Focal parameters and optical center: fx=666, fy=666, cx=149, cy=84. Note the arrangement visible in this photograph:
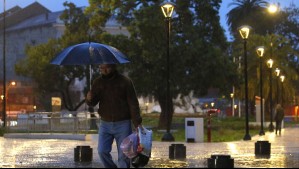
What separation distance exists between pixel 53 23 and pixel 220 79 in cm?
4974

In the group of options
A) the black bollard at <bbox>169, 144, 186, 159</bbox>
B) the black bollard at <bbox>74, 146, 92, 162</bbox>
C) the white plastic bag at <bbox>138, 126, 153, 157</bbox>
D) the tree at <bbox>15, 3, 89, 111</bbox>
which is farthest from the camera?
the tree at <bbox>15, 3, 89, 111</bbox>

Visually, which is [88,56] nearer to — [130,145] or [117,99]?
[117,99]

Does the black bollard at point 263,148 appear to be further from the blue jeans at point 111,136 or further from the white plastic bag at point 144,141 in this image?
the blue jeans at point 111,136

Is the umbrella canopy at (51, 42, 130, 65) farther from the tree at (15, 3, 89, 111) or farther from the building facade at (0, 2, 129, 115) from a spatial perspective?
the building facade at (0, 2, 129, 115)

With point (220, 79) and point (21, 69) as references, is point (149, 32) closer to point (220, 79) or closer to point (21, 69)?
point (220, 79)

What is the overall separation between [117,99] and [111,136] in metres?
0.55

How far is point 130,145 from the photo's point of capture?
9375mm

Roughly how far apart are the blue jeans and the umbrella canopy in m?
1.22

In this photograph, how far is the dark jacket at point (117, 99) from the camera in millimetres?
9438

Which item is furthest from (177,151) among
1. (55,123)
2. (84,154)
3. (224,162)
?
(55,123)

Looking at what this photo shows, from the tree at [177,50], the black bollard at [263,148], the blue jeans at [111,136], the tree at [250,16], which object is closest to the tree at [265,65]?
the tree at [177,50]

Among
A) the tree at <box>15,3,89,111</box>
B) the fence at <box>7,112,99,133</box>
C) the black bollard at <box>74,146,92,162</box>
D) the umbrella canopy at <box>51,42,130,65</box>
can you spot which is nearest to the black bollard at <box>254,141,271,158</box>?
the black bollard at <box>74,146,92,162</box>

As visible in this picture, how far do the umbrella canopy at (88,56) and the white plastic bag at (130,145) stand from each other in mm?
1423

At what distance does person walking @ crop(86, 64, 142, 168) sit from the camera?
9453mm
